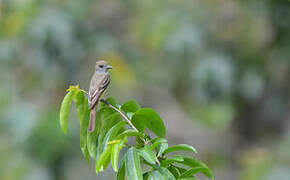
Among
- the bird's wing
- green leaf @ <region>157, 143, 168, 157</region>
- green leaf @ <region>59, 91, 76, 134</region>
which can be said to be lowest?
green leaf @ <region>157, 143, 168, 157</region>

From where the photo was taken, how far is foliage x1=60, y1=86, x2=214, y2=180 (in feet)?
5.43

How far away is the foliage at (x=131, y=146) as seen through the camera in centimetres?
165

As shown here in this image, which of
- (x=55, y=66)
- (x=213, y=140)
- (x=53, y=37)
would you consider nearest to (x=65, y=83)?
(x=55, y=66)

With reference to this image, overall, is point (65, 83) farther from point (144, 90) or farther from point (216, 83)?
point (216, 83)

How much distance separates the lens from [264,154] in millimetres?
7691

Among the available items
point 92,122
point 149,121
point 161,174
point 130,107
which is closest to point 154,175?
point 161,174

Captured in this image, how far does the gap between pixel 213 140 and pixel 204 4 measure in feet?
8.95

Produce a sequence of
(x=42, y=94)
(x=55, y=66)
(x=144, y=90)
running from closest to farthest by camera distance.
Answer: (x=55, y=66), (x=42, y=94), (x=144, y=90)

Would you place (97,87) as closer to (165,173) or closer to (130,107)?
(130,107)

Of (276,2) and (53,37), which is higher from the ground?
(276,2)

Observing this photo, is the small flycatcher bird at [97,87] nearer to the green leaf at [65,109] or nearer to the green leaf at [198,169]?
the green leaf at [65,109]

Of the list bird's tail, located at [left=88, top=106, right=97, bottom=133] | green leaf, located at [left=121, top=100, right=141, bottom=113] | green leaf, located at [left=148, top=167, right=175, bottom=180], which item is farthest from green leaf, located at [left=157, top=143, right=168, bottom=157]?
bird's tail, located at [left=88, top=106, right=97, bottom=133]

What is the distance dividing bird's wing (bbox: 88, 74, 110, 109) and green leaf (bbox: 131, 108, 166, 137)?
0.46 metres

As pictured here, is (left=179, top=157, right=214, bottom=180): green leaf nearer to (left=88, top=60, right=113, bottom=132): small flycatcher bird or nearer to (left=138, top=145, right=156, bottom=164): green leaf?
(left=138, top=145, right=156, bottom=164): green leaf
